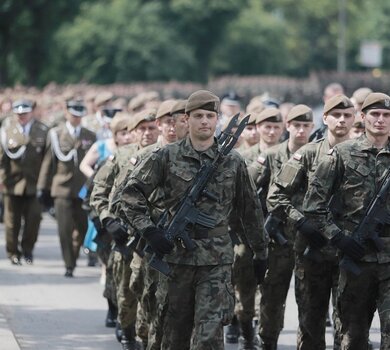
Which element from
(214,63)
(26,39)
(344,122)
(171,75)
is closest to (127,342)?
(344,122)

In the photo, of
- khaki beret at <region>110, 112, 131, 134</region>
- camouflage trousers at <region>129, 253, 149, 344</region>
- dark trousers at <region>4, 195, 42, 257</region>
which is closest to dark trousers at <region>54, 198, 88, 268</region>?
dark trousers at <region>4, 195, 42, 257</region>

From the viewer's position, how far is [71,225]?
18.0 metres

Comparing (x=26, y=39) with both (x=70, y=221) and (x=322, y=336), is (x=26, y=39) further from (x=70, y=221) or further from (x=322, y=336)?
(x=322, y=336)

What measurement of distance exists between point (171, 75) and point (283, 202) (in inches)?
2600

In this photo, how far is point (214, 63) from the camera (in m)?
91.6

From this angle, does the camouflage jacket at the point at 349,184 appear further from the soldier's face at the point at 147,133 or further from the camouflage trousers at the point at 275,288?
the soldier's face at the point at 147,133

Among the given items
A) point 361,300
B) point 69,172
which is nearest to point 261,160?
point 361,300

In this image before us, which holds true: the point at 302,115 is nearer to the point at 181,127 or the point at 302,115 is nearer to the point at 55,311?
the point at 181,127

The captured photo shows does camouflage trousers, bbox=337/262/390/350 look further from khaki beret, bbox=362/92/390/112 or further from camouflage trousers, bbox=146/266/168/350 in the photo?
camouflage trousers, bbox=146/266/168/350

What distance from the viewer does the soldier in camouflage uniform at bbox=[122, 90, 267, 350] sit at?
31.5 feet

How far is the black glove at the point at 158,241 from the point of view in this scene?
31.3 ft

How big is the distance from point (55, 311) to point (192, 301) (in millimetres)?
5049

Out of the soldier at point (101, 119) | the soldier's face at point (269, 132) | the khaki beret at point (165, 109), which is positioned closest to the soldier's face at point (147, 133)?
the khaki beret at point (165, 109)

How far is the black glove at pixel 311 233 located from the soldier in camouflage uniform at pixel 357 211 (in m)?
0.19
